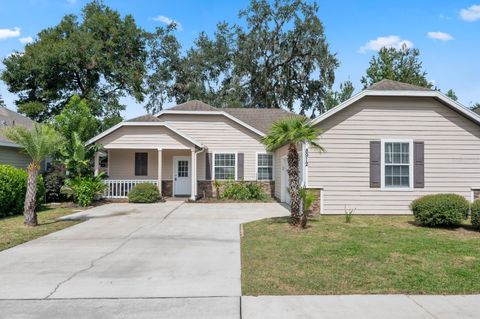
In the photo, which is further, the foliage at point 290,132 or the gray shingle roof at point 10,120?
the gray shingle roof at point 10,120

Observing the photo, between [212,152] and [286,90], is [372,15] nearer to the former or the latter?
[212,152]

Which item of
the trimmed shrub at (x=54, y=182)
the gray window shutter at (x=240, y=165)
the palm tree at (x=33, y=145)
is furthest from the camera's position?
the gray window shutter at (x=240, y=165)

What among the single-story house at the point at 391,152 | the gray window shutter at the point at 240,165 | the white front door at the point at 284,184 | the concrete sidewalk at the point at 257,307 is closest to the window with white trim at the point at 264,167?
the gray window shutter at the point at 240,165

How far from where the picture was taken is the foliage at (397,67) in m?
36.5

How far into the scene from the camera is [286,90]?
39250 mm

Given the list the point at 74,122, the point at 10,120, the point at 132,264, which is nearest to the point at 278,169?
the point at 74,122

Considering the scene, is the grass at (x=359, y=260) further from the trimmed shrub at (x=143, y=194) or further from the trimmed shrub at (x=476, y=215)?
the trimmed shrub at (x=143, y=194)

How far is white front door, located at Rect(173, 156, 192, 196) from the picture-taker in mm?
22344

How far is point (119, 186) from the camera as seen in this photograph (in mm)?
21125

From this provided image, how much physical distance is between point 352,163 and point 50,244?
9716mm

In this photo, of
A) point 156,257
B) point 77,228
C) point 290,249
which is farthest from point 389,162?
point 77,228

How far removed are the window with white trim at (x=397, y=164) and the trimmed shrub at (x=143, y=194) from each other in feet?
34.7

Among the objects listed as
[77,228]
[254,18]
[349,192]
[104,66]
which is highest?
[254,18]

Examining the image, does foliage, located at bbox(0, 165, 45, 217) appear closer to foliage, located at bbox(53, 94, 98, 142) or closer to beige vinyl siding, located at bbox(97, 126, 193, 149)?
foliage, located at bbox(53, 94, 98, 142)
